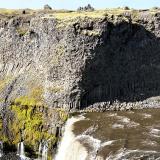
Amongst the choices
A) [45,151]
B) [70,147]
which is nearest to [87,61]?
[45,151]

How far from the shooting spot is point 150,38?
65.7m

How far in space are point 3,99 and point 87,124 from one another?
14032 millimetres

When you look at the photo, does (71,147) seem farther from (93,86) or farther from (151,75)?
(151,75)

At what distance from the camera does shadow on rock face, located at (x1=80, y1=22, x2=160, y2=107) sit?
59.2m

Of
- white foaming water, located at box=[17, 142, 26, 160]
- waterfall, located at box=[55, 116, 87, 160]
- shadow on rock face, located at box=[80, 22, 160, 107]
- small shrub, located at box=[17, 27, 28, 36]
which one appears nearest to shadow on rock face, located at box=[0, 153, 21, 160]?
white foaming water, located at box=[17, 142, 26, 160]

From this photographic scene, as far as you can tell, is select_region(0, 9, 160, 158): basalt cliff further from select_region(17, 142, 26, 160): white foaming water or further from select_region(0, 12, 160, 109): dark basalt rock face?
select_region(17, 142, 26, 160): white foaming water

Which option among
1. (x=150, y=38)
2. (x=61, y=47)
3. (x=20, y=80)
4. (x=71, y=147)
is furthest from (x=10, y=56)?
(x=71, y=147)

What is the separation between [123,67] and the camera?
62.9 m

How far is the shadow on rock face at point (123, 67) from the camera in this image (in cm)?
5925

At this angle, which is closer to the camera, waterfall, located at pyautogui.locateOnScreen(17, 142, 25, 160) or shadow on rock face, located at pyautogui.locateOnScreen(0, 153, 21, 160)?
shadow on rock face, located at pyautogui.locateOnScreen(0, 153, 21, 160)

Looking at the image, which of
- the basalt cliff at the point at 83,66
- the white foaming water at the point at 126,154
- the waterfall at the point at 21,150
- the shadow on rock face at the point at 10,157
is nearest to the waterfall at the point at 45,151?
the basalt cliff at the point at 83,66

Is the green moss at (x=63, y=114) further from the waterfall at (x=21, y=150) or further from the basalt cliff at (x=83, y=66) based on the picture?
the waterfall at (x=21, y=150)

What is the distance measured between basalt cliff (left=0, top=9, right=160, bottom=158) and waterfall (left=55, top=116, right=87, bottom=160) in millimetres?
2811

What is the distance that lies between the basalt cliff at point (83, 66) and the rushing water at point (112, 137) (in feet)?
11.1
